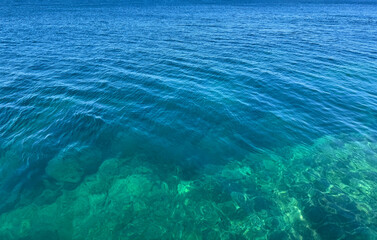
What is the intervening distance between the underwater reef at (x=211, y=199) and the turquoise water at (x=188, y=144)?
86 mm

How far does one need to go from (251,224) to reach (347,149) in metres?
12.8

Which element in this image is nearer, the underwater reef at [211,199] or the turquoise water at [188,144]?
the underwater reef at [211,199]

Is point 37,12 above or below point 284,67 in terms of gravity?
below

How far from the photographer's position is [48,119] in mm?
21797

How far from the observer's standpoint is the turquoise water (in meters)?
13.4

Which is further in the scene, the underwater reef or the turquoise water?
the turquoise water

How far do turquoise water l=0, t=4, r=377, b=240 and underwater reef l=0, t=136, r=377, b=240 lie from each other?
0.09 metres

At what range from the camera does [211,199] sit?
48.4ft

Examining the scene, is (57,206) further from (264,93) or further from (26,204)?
(264,93)

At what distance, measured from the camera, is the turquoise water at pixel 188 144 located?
13.4 meters

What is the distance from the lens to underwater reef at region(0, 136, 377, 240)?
12.8 meters

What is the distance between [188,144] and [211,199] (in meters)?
6.23

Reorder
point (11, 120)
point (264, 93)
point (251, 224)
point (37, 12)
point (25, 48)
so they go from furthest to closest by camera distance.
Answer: point (37, 12)
point (25, 48)
point (264, 93)
point (11, 120)
point (251, 224)

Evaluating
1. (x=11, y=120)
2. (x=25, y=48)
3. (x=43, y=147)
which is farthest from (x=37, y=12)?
(x=43, y=147)
